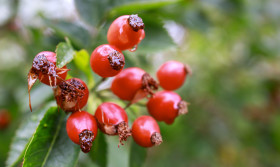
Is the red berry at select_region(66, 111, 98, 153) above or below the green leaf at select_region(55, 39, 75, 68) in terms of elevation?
below

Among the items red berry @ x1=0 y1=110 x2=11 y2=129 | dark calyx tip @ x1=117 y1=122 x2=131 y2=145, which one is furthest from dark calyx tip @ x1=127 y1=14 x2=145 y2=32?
red berry @ x1=0 y1=110 x2=11 y2=129

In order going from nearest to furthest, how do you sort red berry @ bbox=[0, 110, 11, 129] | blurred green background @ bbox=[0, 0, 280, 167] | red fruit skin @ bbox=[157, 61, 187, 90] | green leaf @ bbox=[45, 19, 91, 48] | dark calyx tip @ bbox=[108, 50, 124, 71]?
dark calyx tip @ bbox=[108, 50, 124, 71], red fruit skin @ bbox=[157, 61, 187, 90], green leaf @ bbox=[45, 19, 91, 48], blurred green background @ bbox=[0, 0, 280, 167], red berry @ bbox=[0, 110, 11, 129]

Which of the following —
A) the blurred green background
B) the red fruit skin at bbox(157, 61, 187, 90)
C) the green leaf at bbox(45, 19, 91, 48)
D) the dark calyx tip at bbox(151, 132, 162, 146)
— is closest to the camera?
the dark calyx tip at bbox(151, 132, 162, 146)

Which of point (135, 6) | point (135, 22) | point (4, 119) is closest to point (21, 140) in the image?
point (135, 22)

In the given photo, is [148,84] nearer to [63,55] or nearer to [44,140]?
[63,55]

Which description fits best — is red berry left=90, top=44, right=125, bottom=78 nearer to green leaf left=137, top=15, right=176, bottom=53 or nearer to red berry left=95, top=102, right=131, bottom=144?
red berry left=95, top=102, right=131, bottom=144
